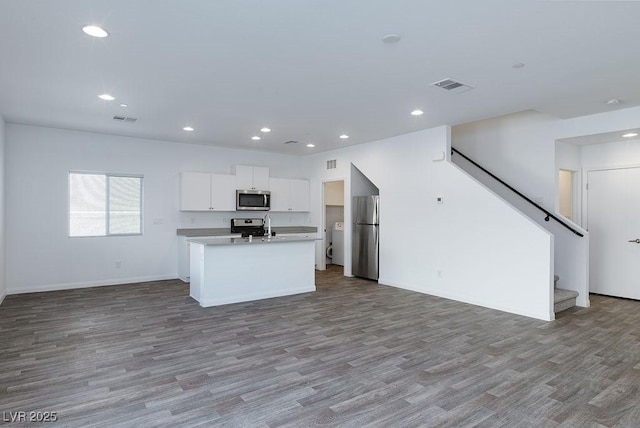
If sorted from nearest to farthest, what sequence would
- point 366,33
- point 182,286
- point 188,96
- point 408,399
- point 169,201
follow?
point 408,399, point 366,33, point 188,96, point 182,286, point 169,201

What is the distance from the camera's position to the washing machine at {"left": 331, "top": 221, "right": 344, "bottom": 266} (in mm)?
9078

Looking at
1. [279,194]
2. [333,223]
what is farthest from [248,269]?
[333,223]

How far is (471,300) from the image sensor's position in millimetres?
5461

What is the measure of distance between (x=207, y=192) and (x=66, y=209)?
2332mm

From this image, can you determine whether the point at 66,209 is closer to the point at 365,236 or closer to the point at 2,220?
the point at 2,220

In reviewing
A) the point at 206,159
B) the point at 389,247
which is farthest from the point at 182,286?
the point at 389,247

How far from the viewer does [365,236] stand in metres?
7.27

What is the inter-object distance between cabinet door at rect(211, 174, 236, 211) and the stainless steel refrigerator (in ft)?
8.16

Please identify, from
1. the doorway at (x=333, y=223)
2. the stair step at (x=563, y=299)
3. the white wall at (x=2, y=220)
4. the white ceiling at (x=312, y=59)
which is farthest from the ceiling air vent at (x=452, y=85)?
the white wall at (x=2, y=220)

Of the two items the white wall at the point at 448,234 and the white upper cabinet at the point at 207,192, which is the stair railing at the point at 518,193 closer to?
the white wall at the point at 448,234

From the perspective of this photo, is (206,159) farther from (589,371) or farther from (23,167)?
(589,371)

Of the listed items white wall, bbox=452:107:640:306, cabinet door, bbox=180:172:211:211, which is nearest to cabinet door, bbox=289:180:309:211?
cabinet door, bbox=180:172:211:211

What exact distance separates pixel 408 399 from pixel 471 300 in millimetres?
3246

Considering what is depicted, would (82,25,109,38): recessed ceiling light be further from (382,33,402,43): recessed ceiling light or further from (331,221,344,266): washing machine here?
(331,221,344,266): washing machine
